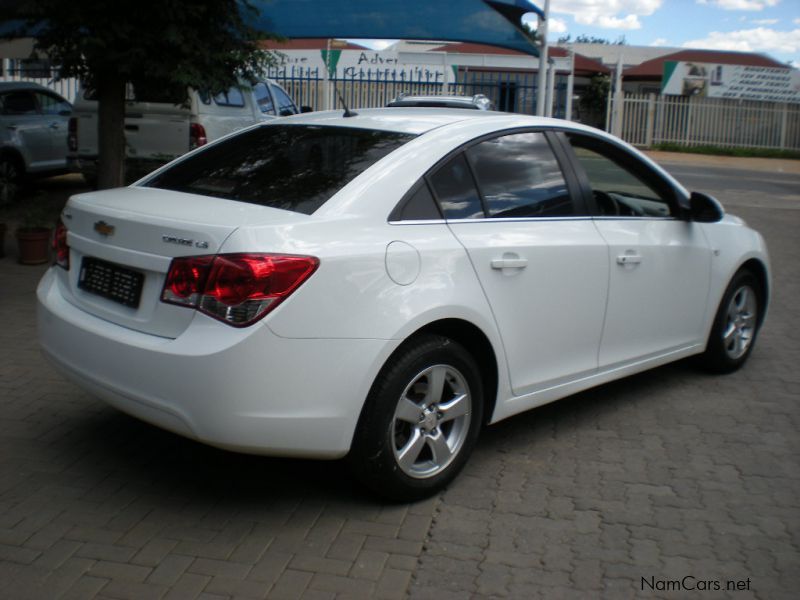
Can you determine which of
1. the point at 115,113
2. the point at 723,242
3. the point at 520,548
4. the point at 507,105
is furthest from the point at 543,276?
the point at 507,105

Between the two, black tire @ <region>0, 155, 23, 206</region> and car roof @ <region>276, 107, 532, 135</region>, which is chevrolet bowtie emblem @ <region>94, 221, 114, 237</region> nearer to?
car roof @ <region>276, 107, 532, 135</region>

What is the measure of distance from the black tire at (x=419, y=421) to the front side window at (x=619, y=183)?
1.45 meters

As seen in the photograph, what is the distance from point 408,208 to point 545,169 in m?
1.04

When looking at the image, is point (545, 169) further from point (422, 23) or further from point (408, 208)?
point (422, 23)

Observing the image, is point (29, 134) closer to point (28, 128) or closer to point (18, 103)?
point (28, 128)

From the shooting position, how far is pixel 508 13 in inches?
482

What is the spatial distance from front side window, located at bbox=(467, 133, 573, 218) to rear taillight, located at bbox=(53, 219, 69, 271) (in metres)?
1.91

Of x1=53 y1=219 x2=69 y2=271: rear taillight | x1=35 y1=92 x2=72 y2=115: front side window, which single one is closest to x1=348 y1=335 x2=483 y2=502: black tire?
x1=53 y1=219 x2=69 y2=271: rear taillight

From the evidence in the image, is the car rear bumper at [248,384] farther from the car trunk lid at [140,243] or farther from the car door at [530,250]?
the car door at [530,250]

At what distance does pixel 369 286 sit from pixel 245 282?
50 centimetres

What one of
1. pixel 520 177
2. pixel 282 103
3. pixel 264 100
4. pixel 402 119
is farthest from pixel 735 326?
pixel 282 103

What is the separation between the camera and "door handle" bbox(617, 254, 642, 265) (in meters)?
4.82

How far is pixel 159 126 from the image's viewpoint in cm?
1166

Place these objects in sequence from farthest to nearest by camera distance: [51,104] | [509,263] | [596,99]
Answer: [596,99]
[51,104]
[509,263]
